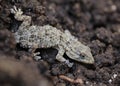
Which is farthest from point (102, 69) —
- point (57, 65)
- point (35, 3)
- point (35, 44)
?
point (35, 3)

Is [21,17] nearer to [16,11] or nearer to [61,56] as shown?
[16,11]

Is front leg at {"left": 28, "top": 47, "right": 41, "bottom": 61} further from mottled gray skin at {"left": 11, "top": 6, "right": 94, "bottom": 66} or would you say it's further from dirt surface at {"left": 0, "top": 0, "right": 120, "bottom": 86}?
dirt surface at {"left": 0, "top": 0, "right": 120, "bottom": 86}

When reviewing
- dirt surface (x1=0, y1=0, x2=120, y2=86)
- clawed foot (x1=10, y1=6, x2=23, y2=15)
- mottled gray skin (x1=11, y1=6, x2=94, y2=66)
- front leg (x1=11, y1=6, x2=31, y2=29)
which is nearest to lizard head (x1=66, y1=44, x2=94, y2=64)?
mottled gray skin (x1=11, y1=6, x2=94, y2=66)

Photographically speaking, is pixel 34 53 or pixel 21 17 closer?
pixel 34 53

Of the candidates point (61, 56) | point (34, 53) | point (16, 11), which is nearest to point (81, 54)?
point (61, 56)

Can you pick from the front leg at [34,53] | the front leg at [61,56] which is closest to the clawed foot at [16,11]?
the front leg at [34,53]

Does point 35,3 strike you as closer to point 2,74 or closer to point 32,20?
point 32,20
